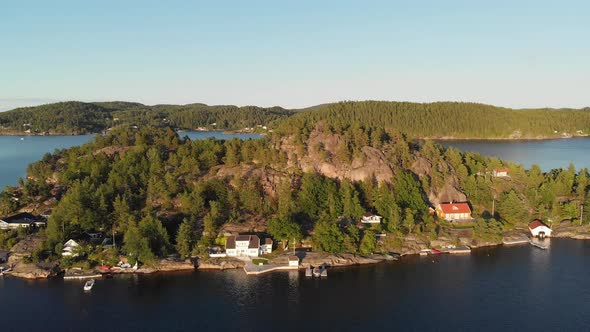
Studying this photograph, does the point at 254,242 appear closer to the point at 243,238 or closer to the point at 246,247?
the point at 246,247

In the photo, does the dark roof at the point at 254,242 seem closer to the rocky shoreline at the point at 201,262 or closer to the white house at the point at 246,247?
the white house at the point at 246,247

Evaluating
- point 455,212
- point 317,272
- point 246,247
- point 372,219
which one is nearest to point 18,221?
point 246,247

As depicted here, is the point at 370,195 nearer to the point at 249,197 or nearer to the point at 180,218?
the point at 249,197

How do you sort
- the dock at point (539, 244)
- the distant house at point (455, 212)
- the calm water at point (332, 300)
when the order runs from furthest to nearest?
1. the distant house at point (455, 212)
2. the dock at point (539, 244)
3. the calm water at point (332, 300)

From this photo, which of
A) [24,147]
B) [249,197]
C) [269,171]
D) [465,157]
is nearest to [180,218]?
[249,197]

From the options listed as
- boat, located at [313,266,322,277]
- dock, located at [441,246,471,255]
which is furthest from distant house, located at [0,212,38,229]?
dock, located at [441,246,471,255]

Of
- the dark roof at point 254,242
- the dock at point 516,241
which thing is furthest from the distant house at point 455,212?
the dark roof at point 254,242

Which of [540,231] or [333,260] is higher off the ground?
[540,231]
